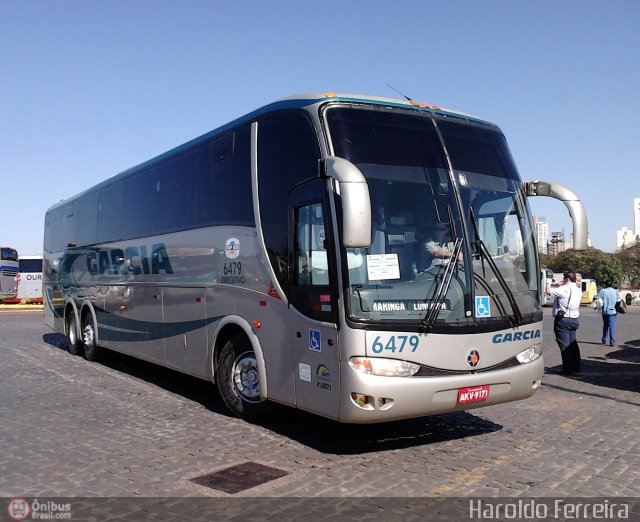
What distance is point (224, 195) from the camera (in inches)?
315

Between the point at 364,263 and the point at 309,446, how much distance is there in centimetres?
210

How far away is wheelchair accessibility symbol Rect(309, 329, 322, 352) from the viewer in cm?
608

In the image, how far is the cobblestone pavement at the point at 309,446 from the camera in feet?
17.2

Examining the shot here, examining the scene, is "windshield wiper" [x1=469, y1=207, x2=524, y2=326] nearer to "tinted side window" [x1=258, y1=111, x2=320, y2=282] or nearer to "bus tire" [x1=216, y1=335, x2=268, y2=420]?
"tinted side window" [x1=258, y1=111, x2=320, y2=282]

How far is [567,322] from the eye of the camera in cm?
1130

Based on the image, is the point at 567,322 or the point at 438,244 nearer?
the point at 438,244

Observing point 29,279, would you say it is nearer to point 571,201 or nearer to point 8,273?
point 8,273

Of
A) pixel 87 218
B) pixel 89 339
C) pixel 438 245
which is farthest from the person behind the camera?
pixel 87 218

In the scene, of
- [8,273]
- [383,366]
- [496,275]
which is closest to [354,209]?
[383,366]

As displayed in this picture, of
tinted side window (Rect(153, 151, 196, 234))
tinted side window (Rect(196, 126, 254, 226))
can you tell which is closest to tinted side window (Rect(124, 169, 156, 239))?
tinted side window (Rect(153, 151, 196, 234))

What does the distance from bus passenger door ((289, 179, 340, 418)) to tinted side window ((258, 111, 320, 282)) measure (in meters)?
0.17

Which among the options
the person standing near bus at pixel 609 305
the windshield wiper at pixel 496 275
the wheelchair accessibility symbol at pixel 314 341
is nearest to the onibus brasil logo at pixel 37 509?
the wheelchair accessibility symbol at pixel 314 341

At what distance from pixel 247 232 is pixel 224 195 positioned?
0.88 m

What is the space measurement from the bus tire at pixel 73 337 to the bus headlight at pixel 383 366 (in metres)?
9.92
